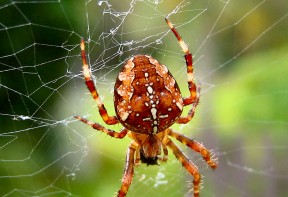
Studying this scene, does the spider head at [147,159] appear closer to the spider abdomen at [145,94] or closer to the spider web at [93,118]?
the spider web at [93,118]

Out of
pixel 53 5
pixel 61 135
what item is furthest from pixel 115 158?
pixel 53 5

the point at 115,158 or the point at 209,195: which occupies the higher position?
the point at 115,158

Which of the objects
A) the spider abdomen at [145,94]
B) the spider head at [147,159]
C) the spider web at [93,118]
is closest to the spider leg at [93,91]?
the spider abdomen at [145,94]

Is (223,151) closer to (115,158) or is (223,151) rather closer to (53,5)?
(115,158)

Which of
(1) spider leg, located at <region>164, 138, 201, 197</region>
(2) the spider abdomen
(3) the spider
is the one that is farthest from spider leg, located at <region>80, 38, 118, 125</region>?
(1) spider leg, located at <region>164, 138, 201, 197</region>

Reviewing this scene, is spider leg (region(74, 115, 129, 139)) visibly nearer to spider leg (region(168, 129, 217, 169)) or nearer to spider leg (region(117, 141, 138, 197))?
spider leg (region(117, 141, 138, 197))

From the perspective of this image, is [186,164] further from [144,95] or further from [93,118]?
[93,118]

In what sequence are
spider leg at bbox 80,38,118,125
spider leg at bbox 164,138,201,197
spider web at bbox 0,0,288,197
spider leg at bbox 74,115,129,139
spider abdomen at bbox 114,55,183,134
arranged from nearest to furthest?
spider abdomen at bbox 114,55,183,134, spider leg at bbox 80,38,118,125, spider leg at bbox 74,115,129,139, spider leg at bbox 164,138,201,197, spider web at bbox 0,0,288,197
